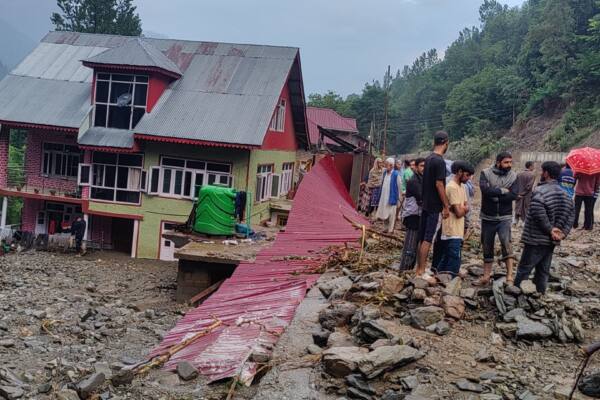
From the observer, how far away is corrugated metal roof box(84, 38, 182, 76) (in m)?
18.7

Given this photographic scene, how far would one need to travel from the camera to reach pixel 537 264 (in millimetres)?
6062

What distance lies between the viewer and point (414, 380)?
170 inches

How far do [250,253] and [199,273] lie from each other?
123 centimetres

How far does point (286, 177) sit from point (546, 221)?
64.3 feet

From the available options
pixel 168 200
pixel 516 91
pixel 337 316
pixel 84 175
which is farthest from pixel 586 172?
pixel 516 91

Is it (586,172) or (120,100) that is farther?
(120,100)

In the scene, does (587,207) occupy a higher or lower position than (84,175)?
higher

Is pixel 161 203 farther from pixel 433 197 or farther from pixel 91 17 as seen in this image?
pixel 91 17

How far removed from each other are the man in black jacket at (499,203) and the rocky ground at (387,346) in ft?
1.58

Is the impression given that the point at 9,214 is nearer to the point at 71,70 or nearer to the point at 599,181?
the point at 71,70

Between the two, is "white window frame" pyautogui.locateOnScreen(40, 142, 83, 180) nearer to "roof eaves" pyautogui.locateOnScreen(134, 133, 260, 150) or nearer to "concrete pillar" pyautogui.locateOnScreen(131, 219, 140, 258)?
"concrete pillar" pyautogui.locateOnScreen(131, 219, 140, 258)

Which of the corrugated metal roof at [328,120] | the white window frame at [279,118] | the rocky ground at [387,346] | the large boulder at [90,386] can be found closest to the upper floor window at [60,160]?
the white window frame at [279,118]

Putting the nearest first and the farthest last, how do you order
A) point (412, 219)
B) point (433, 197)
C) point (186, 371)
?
point (186, 371)
point (433, 197)
point (412, 219)

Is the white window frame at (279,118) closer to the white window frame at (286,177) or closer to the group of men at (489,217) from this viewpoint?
the white window frame at (286,177)
